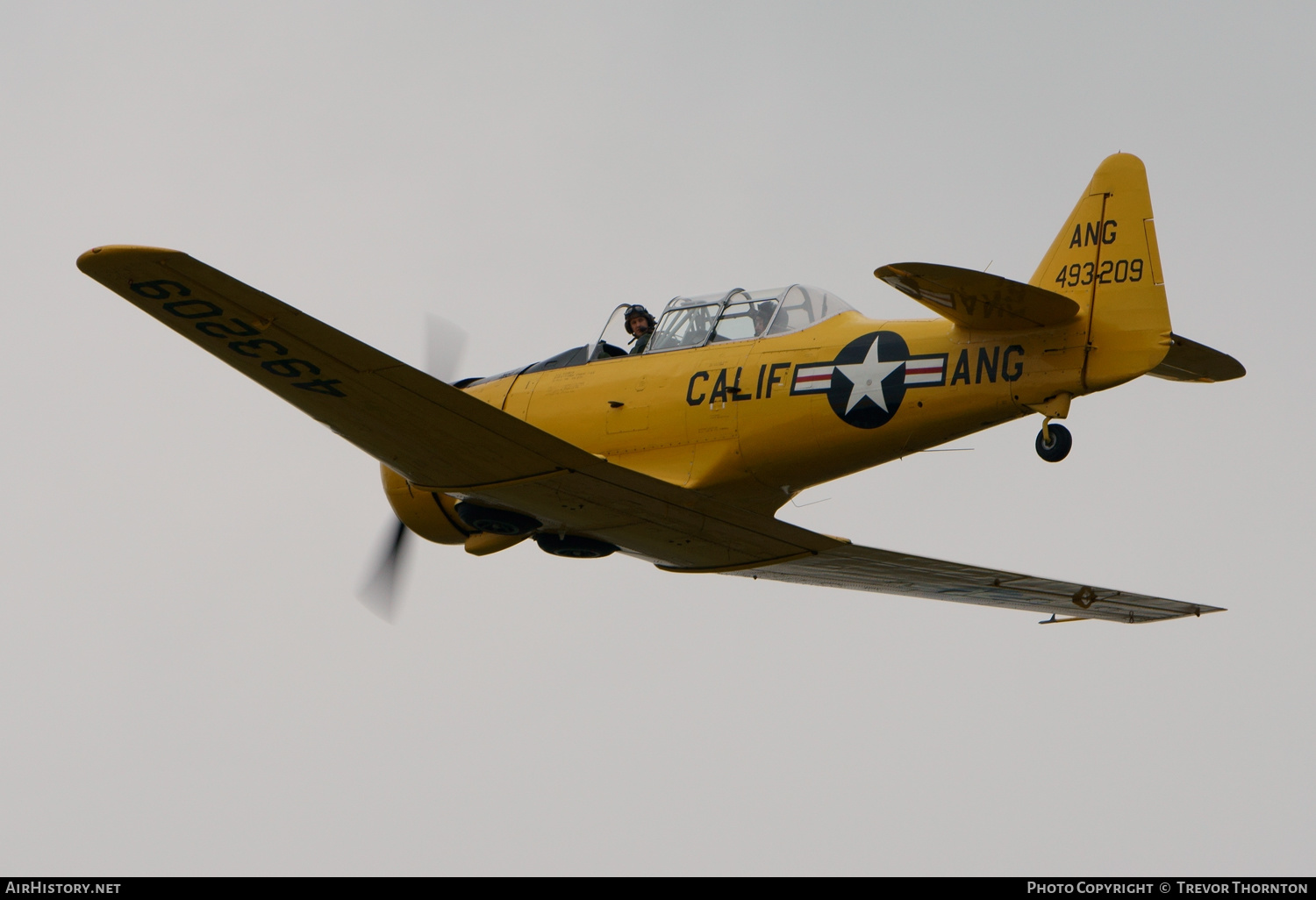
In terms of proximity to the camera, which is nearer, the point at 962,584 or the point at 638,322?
the point at 638,322

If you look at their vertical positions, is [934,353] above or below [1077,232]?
below

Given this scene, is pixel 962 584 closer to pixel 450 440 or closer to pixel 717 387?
pixel 717 387

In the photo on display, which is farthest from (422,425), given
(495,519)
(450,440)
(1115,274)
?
(1115,274)

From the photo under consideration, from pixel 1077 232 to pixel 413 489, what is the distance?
5.58 meters

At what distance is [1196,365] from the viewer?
892 cm

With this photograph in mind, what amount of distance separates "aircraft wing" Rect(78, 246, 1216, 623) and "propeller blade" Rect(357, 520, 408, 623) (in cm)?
182

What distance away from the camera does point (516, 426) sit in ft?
28.9

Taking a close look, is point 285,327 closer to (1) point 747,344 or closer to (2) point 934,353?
(1) point 747,344

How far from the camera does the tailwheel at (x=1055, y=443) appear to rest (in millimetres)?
8117

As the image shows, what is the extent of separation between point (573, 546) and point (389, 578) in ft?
6.06

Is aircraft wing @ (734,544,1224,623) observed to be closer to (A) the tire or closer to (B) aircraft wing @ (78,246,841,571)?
(B) aircraft wing @ (78,246,841,571)

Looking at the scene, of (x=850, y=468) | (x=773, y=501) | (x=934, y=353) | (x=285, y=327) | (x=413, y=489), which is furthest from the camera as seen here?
(x=413, y=489)

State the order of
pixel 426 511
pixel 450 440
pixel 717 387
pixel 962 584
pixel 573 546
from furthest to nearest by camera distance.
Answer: pixel 962 584, pixel 426 511, pixel 573 546, pixel 717 387, pixel 450 440
